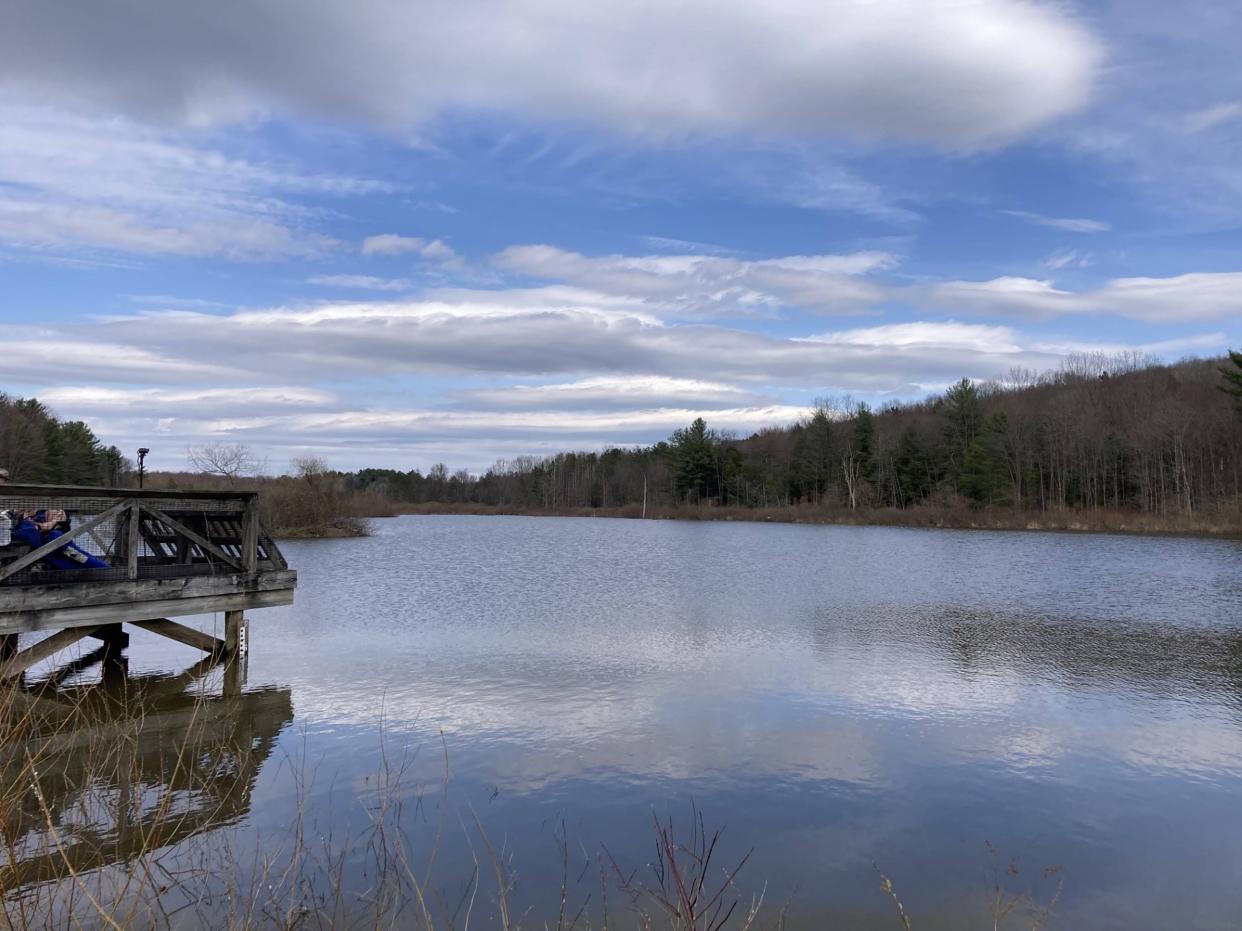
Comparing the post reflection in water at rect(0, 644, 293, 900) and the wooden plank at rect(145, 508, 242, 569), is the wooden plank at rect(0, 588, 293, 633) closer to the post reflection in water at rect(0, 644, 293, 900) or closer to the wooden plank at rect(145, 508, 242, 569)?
the wooden plank at rect(145, 508, 242, 569)

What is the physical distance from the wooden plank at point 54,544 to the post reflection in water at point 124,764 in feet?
4.04

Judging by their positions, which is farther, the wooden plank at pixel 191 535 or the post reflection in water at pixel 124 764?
the wooden plank at pixel 191 535

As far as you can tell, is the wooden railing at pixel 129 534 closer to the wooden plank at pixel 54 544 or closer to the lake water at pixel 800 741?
the wooden plank at pixel 54 544

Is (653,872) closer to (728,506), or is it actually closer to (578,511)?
(728,506)

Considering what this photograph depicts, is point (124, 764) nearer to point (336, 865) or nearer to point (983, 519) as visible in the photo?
point (336, 865)

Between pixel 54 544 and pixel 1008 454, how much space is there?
237 ft

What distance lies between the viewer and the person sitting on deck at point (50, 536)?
9836mm

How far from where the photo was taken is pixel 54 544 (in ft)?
30.5

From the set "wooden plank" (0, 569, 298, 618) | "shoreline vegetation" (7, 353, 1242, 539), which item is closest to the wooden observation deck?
"wooden plank" (0, 569, 298, 618)

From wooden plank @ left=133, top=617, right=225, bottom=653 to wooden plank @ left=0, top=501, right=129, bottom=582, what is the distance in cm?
202

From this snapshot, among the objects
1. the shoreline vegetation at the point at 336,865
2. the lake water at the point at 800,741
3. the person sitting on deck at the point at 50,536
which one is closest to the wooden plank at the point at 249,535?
the lake water at the point at 800,741

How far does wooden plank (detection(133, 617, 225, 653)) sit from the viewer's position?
455 inches

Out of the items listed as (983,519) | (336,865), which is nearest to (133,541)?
(336,865)

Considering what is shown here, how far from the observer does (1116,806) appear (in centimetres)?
723
